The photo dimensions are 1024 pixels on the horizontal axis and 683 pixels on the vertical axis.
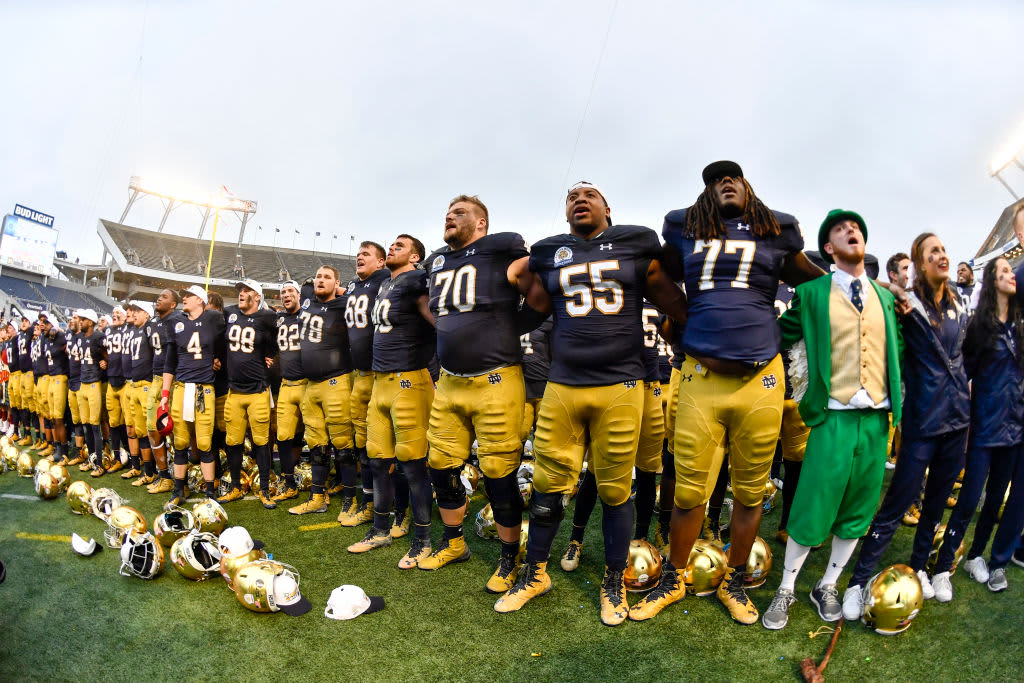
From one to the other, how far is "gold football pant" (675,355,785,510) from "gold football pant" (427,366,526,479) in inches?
43.1

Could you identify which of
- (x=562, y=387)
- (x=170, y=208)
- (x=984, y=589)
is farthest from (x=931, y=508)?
(x=170, y=208)

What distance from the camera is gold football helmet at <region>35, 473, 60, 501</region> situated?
607cm

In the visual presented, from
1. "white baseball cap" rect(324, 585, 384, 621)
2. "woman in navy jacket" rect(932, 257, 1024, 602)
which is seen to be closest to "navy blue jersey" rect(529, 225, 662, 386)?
"white baseball cap" rect(324, 585, 384, 621)

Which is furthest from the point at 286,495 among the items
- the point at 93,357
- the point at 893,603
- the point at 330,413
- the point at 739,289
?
the point at 893,603

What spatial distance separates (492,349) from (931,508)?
2833 millimetres

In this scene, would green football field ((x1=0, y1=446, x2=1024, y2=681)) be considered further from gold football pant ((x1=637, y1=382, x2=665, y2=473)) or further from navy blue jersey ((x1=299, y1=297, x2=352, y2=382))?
navy blue jersey ((x1=299, y1=297, x2=352, y2=382))

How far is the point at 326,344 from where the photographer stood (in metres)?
5.41

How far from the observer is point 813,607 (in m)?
3.16

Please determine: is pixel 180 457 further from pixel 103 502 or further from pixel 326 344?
pixel 326 344

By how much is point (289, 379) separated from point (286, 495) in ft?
4.41

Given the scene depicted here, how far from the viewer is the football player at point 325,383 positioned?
5.32m

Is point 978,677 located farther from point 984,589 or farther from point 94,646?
point 94,646

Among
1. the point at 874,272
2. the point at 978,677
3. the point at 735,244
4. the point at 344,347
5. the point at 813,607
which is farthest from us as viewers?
the point at 344,347

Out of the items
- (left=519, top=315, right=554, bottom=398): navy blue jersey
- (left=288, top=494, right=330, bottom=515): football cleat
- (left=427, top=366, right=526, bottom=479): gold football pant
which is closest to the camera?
(left=427, top=366, right=526, bottom=479): gold football pant
